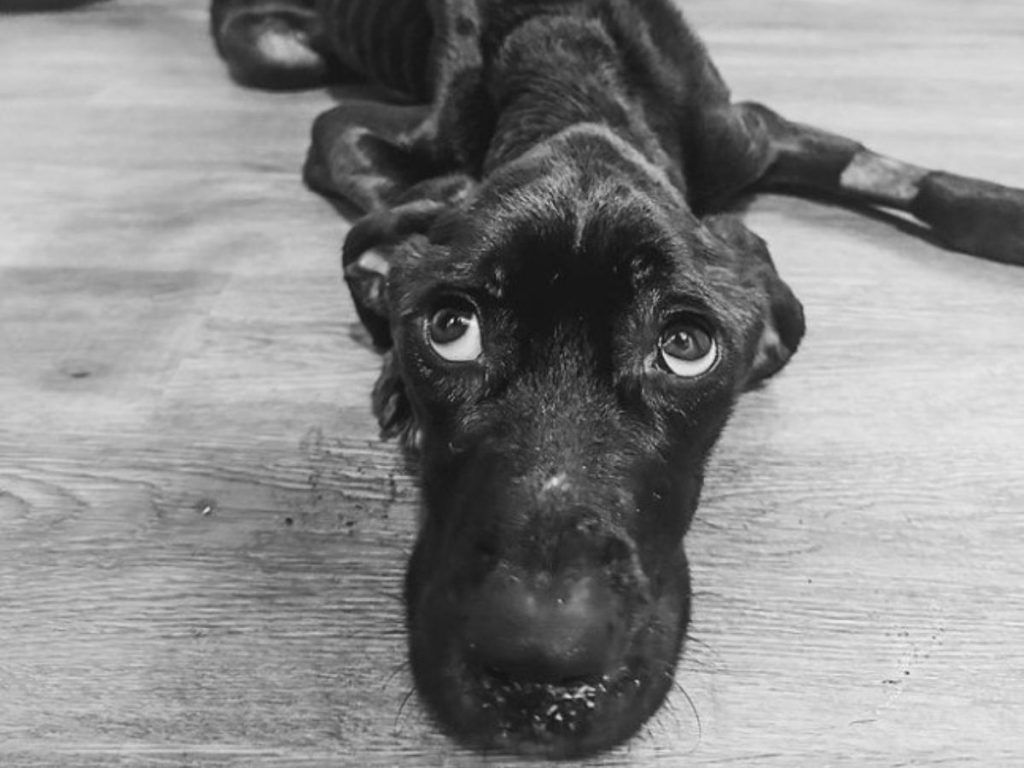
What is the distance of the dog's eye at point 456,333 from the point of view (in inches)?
71.0

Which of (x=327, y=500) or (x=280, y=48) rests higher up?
(x=327, y=500)

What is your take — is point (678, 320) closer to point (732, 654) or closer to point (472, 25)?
point (732, 654)

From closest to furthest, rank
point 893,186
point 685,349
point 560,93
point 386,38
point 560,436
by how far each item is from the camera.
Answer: point 560,436
point 685,349
point 560,93
point 893,186
point 386,38

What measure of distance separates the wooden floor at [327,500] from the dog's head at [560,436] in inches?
7.4

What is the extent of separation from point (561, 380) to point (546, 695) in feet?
1.74

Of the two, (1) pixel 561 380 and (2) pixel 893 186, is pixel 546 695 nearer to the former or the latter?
(1) pixel 561 380

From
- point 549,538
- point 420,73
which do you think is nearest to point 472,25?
point 420,73

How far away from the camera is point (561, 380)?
175cm

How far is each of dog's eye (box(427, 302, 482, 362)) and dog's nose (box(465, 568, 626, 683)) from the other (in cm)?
43

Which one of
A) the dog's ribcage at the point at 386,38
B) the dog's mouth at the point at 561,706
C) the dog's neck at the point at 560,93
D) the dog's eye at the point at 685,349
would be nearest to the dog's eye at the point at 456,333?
the dog's eye at the point at 685,349

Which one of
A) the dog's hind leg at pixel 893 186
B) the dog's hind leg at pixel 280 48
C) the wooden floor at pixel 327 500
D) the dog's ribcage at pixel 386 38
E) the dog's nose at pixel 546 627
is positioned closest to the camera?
the dog's nose at pixel 546 627

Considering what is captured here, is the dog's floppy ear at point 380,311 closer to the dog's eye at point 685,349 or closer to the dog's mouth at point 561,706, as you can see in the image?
the dog's eye at point 685,349

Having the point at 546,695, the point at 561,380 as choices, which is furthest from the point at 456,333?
the point at 546,695

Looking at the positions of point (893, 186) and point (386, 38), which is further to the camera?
point (386, 38)
